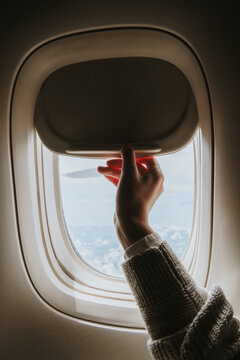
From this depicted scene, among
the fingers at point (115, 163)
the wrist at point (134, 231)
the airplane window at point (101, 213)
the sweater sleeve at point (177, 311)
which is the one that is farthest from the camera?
the airplane window at point (101, 213)

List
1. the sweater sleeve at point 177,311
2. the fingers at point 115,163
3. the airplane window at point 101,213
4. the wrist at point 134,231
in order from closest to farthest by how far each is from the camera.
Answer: the sweater sleeve at point 177,311 < the wrist at point 134,231 < the fingers at point 115,163 < the airplane window at point 101,213

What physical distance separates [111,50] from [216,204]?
50cm

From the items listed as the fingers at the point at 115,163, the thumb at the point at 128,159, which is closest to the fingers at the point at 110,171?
the fingers at the point at 115,163

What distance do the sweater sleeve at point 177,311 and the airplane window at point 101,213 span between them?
34 centimetres

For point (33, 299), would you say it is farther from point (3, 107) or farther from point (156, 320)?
point (3, 107)

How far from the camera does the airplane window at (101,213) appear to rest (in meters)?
0.99

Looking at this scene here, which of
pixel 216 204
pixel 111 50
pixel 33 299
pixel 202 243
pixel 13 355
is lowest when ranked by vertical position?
pixel 13 355

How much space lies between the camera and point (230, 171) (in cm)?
72

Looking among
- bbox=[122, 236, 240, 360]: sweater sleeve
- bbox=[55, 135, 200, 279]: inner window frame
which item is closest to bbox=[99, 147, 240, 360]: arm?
bbox=[122, 236, 240, 360]: sweater sleeve

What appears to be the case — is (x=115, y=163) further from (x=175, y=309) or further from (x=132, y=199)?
(x=175, y=309)

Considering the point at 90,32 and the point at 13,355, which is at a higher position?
the point at 90,32

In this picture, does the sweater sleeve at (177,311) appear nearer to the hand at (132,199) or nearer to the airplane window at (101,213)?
the hand at (132,199)

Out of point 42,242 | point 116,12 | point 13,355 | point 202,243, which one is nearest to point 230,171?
point 202,243

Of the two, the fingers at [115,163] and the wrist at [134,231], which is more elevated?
the fingers at [115,163]
